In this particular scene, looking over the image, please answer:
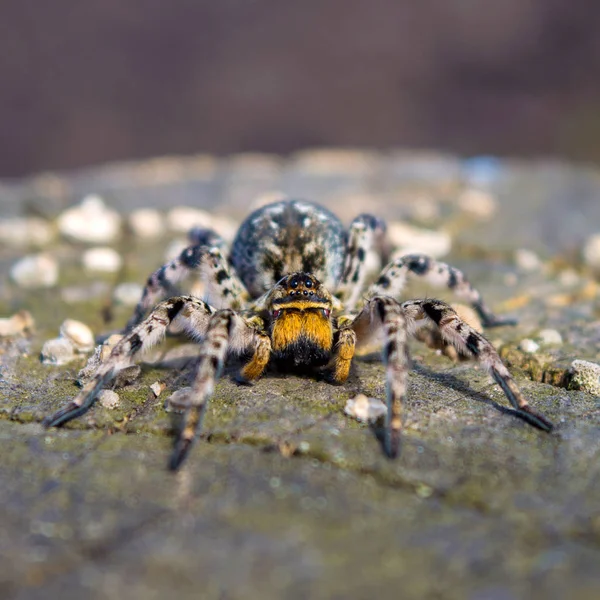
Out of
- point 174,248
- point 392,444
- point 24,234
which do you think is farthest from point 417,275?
point 24,234

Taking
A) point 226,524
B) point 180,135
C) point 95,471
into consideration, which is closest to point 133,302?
point 95,471

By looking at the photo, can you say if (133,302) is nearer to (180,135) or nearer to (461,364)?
(461,364)

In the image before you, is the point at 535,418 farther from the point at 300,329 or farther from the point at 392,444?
the point at 300,329

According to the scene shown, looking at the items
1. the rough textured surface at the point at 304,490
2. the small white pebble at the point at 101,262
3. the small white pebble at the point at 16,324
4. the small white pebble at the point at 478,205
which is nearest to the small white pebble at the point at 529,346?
the rough textured surface at the point at 304,490

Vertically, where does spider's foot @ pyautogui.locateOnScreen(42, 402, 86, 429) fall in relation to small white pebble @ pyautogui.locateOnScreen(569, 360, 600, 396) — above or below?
below

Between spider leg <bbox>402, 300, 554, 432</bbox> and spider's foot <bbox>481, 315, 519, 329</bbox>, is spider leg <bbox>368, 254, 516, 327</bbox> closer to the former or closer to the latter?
spider's foot <bbox>481, 315, 519, 329</bbox>

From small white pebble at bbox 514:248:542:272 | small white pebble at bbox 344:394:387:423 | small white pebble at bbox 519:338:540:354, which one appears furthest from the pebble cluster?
small white pebble at bbox 514:248:542:272
